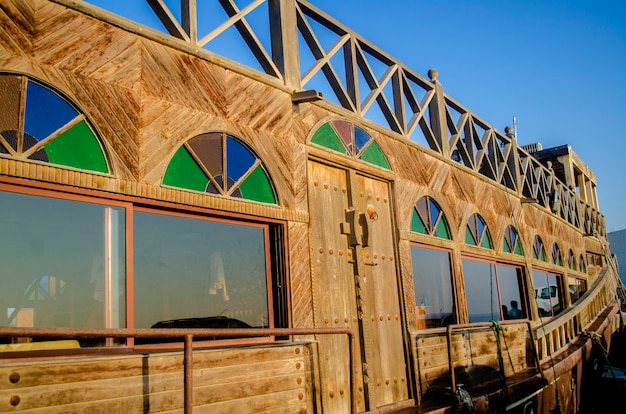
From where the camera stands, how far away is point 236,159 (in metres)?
5.79

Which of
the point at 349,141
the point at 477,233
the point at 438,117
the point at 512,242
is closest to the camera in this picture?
the point at 349,141

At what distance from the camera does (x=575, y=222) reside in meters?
19.4

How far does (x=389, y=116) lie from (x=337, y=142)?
1.87 meters

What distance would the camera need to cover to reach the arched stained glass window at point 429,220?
8602mm

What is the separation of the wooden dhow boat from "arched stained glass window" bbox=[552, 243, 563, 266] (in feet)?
19.7

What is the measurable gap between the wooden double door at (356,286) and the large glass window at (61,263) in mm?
2360


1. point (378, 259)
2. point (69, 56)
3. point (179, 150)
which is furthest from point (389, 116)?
point (69, 56)

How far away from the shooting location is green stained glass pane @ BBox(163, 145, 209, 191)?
5086mm

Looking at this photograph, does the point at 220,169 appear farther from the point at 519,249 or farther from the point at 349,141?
the point at 519,249

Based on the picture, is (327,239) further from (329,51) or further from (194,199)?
(329,51)

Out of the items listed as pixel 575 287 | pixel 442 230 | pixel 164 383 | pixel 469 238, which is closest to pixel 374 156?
pixel 442 230

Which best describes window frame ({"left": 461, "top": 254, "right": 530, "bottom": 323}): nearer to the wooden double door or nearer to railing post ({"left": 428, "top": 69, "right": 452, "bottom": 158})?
railing post ({"left": 428, "top": 69, "right": 452, "bottom": 158})

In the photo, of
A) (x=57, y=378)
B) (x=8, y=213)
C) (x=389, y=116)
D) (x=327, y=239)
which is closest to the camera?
(x=57, y=378)

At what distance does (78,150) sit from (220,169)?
1.47 meters
